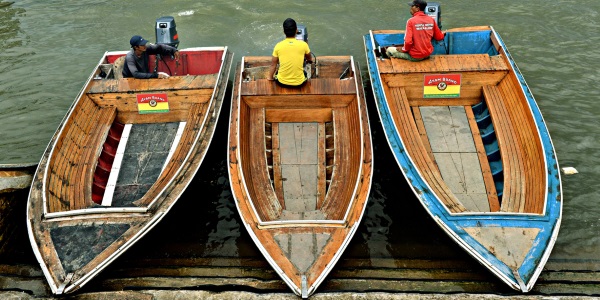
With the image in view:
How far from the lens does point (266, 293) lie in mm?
5207

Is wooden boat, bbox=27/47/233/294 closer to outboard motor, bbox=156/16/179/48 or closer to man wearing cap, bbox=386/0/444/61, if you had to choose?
outboard motor, bbox=156/16/179/48

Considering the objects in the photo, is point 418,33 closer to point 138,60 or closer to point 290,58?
point 290,58

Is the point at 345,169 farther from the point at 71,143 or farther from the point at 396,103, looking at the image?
the point at 71,143

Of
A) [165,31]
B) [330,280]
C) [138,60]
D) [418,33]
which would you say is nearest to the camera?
[330,280]

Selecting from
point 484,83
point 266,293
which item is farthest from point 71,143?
point 484,83

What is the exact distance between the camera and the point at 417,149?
22.4 feet

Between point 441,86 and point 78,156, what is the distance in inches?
238

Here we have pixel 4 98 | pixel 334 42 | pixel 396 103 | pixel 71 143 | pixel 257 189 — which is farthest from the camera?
pixel 334 42

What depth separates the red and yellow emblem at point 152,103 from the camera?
25.5 feet

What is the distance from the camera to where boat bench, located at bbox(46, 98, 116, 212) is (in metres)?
6.14

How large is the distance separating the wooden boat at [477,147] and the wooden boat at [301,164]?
2.01ft

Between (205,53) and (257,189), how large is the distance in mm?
4032

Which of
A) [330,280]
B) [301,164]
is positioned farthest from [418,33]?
[330,280]

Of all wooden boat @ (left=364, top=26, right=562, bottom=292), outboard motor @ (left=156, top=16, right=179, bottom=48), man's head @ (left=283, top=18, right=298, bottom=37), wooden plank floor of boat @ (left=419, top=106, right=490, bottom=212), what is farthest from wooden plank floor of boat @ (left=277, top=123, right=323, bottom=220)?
outboard motor @ (left=156, top=16, right=179, bottom=48)
